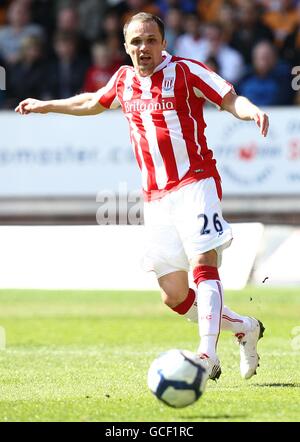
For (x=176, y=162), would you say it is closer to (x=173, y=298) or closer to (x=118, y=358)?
(x=173, y=298)

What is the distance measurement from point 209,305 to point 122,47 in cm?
→ 1377

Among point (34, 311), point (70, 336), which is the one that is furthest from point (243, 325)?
point (34, 311)

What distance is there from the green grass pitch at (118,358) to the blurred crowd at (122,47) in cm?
542

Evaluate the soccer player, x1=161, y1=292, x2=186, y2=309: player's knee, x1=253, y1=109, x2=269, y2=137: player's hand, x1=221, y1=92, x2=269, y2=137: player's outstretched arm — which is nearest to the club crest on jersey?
the soccer player

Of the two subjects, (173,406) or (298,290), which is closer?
(173,406)

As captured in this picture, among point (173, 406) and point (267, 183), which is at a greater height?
point (173, 406)

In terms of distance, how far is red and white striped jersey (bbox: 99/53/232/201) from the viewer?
7.57m

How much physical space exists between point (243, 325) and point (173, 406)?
1768 millimetres

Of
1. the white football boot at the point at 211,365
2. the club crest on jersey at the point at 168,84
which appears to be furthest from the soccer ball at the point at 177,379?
the club crest on jersey at the point at 168,84

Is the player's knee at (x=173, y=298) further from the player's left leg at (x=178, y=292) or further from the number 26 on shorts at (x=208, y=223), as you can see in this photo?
the number 26 on shorts at (x=208, y=223)

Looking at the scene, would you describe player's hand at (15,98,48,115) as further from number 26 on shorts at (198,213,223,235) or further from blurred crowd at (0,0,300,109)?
blurred crowd at (0,0,300,109)

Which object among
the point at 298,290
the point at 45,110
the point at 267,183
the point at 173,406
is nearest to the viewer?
the point at 173,406

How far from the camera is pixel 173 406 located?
6492 millimetres
